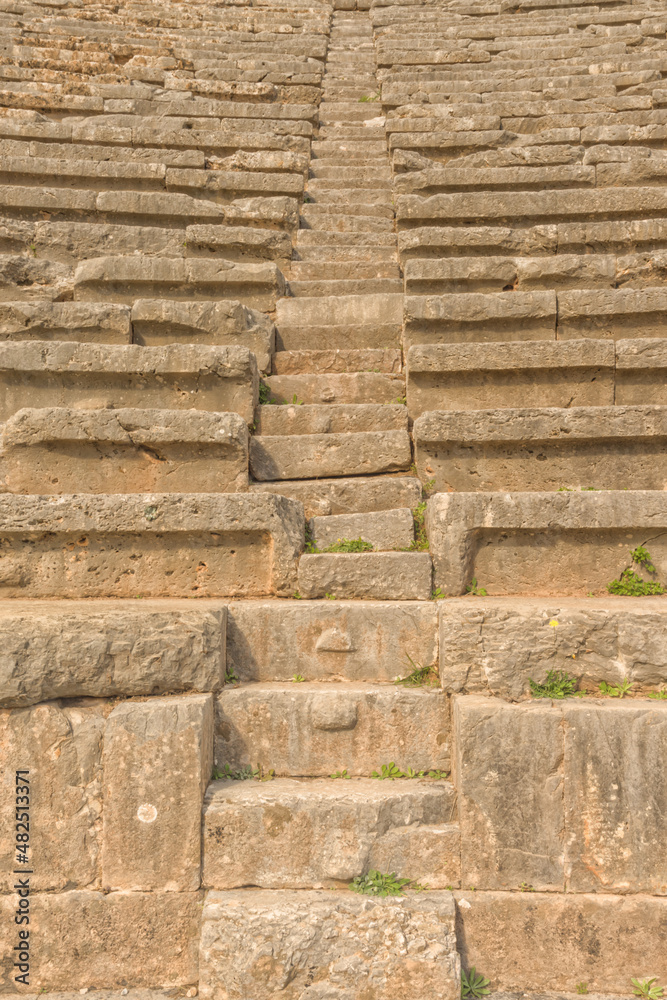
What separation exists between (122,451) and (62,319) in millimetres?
1364

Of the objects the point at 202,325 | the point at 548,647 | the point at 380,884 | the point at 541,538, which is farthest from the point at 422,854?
the point at 202,325

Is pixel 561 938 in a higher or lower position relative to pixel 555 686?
lower

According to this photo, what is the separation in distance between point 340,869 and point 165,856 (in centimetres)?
65

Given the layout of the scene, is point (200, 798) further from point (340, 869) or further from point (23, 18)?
point (23, 18)

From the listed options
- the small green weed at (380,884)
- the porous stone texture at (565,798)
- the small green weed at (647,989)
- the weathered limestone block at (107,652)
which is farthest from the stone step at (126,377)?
the small green weed at (647,989)

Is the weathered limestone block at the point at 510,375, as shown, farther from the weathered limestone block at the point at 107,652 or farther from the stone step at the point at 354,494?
the weathered limestone block at the point at 107,652

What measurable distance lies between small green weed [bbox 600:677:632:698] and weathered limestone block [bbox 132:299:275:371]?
2.82 meters

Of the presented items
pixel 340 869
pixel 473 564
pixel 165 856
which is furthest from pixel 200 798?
pixel 473 564

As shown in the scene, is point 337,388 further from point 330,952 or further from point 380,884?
point 330,952

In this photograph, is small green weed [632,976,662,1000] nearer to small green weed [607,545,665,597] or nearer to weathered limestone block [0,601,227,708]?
small green weed [607,545,665,597]

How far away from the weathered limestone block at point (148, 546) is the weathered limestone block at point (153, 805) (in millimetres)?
823

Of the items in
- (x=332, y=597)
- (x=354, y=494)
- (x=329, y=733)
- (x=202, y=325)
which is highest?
(x=202, y=325)

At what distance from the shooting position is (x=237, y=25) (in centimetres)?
1038

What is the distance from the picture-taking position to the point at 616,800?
2525mm
